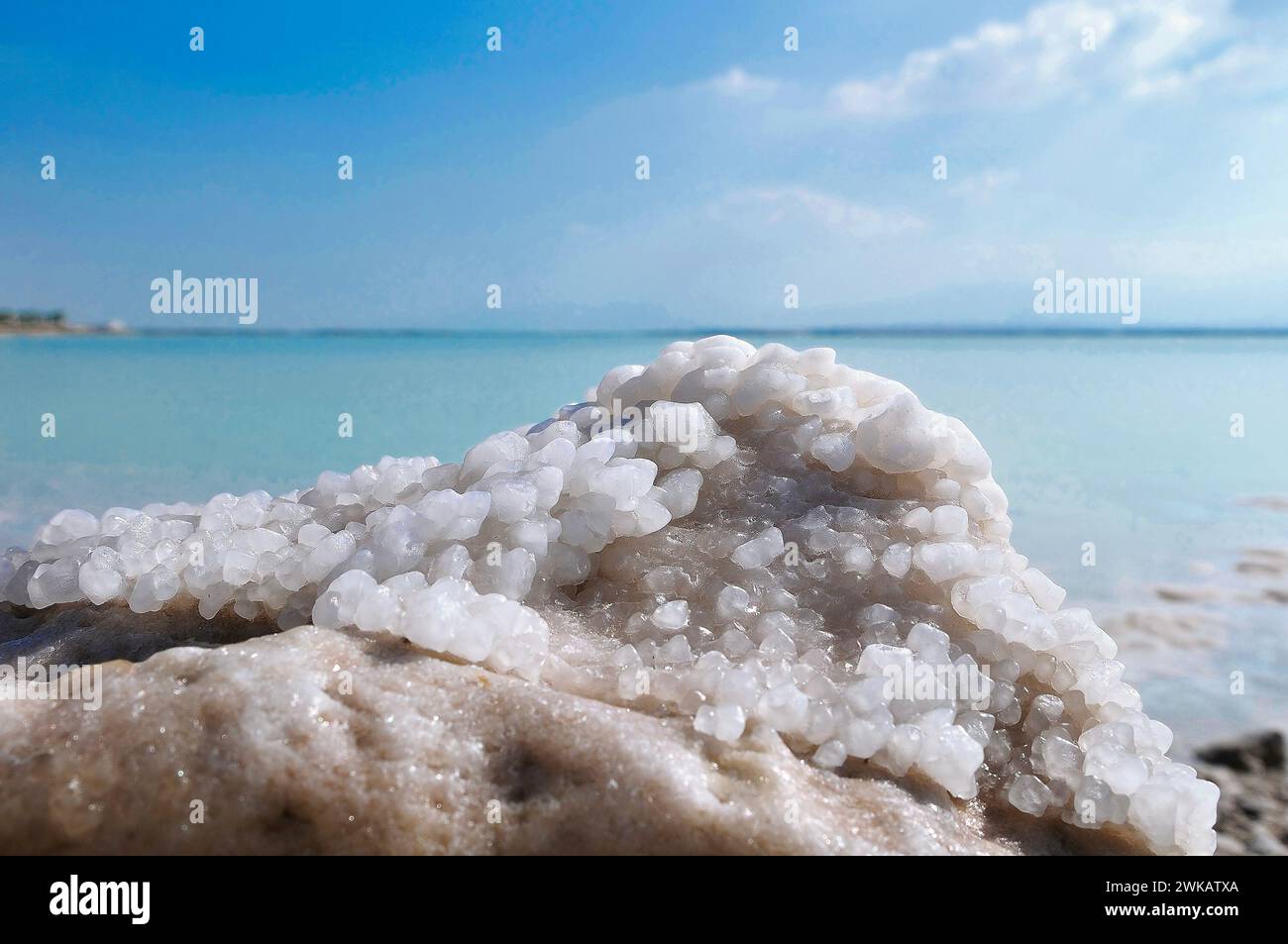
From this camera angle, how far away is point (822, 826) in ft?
6.00

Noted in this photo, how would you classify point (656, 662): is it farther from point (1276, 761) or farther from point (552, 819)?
point (1276, 761)

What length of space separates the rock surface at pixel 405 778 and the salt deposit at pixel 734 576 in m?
0.10

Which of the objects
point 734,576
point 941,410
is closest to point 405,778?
point 734,576

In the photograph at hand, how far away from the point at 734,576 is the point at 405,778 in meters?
0.98

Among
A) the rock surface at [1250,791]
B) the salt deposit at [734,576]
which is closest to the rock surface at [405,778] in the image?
the salt deposit at [734,576]

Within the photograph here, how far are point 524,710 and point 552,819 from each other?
0.82 feet

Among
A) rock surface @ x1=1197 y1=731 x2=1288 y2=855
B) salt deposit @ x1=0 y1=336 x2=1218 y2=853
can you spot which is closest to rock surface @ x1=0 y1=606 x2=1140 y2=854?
salt deposit @ x1=0 y1=336 x2=1218 y2=853

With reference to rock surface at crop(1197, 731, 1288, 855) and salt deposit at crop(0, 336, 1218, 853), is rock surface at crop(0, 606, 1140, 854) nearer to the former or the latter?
salt deposit at crop(0, 336, 1218, 853)

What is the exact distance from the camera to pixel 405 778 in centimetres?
184

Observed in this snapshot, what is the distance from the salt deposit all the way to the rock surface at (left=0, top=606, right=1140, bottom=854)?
0.33 feet

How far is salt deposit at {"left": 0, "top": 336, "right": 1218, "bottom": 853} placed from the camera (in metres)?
2.06
